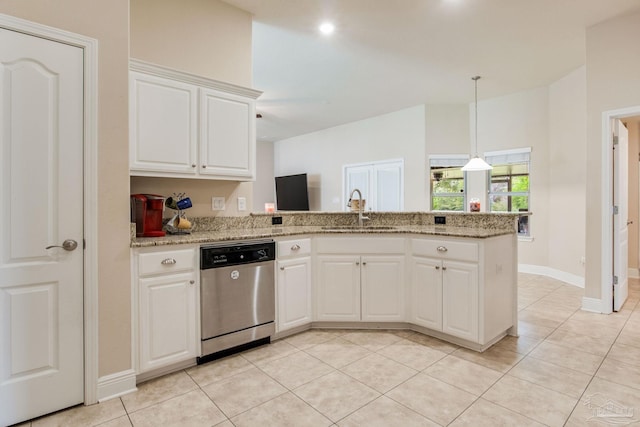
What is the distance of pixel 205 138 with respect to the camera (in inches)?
105

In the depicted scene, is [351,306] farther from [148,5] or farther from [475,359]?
[148,5]

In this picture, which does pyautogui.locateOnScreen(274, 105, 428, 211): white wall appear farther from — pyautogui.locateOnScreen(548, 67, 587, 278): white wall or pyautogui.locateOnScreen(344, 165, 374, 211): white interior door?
pyautogui.locateOnScreen(548, 67, 587, 278): white wall

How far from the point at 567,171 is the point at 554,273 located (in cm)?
156

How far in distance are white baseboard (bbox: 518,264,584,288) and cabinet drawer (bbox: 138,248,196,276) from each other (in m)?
5.02

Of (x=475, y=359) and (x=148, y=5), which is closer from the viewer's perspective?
(x=475, y=359)

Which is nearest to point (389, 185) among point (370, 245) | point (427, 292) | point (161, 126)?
point (370, 245)

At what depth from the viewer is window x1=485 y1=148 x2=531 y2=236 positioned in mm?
5746

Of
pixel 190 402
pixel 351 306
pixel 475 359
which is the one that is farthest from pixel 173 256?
pixel 475 359

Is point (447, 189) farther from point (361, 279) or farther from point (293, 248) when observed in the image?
point (293, 248)

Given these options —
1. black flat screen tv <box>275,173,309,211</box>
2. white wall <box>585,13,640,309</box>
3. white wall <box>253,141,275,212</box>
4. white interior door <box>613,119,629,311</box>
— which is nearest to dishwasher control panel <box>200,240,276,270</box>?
white wall <box>585,13,640,309</box>

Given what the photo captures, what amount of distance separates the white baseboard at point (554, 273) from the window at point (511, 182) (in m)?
0.56

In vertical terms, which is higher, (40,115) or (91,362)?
(40,115)

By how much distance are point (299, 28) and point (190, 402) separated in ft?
11.3

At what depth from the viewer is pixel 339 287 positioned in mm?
3023
